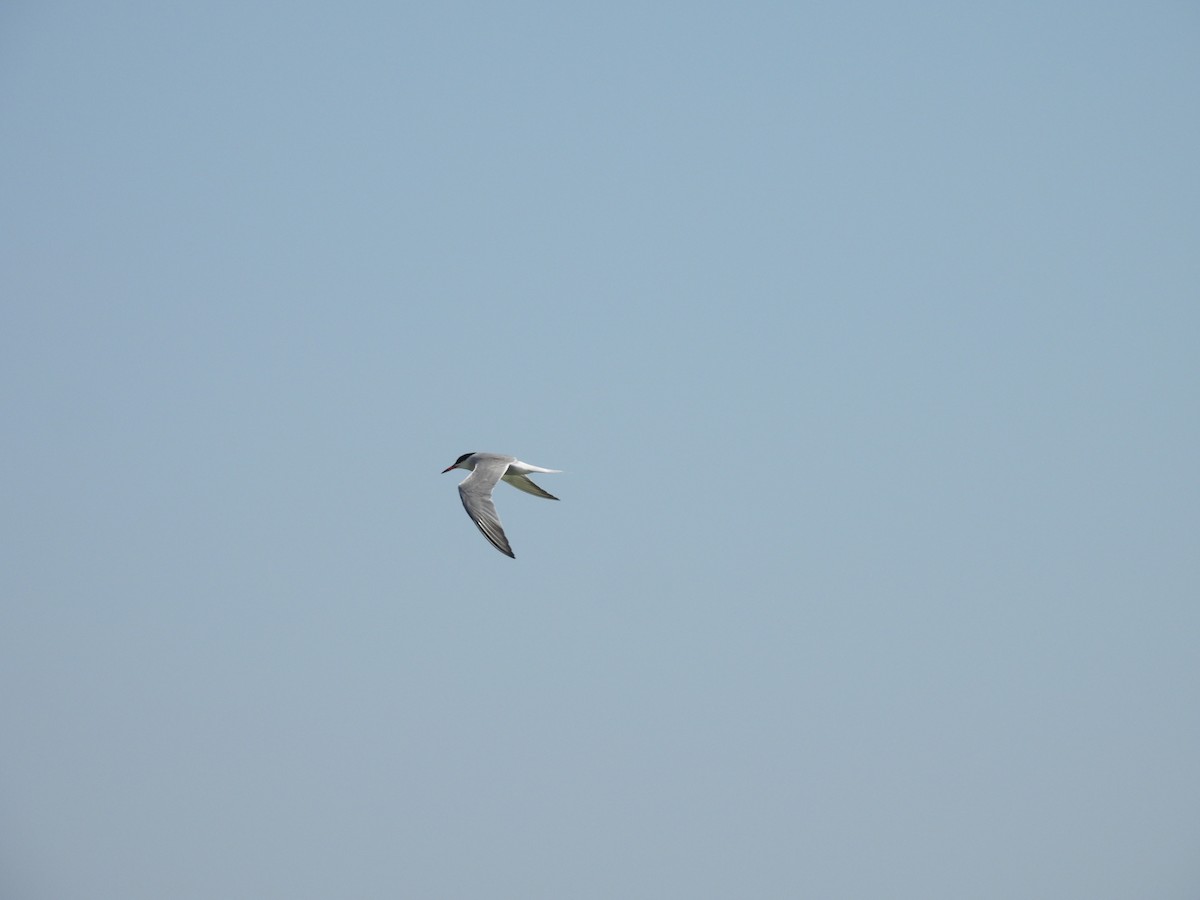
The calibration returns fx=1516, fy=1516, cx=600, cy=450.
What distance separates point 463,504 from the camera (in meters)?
24.9

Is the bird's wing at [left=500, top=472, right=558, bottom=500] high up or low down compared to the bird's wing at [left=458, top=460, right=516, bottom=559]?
up

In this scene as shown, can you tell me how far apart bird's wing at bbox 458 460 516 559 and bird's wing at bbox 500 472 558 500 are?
87 cm

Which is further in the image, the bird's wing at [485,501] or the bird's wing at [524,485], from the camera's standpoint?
the bird's wing at [524,485]

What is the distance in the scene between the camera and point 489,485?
2572 cm

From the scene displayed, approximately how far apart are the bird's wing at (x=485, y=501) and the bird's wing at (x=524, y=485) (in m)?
0.87

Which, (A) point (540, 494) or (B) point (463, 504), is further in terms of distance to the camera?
(A) point (540, 494)

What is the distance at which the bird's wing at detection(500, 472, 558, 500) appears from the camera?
2783 cm

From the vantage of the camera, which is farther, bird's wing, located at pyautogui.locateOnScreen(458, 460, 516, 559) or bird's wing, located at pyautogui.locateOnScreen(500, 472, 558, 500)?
bird's wing, located at pyautogui.locateOnScreen(500, 472, 558, 500)

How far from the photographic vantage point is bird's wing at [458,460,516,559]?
2398 centimetres

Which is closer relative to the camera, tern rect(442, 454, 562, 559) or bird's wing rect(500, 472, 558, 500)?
tern rect(442, 454, 562, 559)

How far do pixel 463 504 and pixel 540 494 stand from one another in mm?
3503

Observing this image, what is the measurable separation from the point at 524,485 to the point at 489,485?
94.2 inches

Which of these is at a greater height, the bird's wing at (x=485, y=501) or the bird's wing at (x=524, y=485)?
the bird's wing at (x=524, y=485)

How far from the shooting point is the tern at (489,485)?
24.2m
